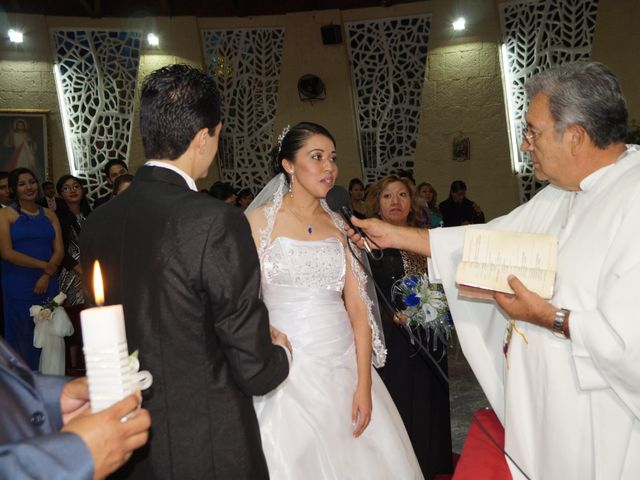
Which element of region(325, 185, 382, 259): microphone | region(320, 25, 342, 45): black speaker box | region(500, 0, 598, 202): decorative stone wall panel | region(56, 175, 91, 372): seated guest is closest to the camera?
region(325, 185, 382, 259): microphone

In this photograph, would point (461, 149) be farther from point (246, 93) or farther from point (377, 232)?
point (377, 232)

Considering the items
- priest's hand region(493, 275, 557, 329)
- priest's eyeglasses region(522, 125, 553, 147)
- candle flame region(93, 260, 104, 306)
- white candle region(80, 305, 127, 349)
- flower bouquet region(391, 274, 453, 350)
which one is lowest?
flower bouquet region(391, 274, 453, 350)

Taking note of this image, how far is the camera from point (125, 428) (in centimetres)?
100

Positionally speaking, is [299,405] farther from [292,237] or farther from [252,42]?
[252,42]

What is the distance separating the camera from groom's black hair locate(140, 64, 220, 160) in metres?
1.71

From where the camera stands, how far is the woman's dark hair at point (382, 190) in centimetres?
420

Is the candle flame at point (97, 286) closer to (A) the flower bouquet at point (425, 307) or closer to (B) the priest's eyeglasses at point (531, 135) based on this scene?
(B) the priest's eyeglasses at point (531, 135)

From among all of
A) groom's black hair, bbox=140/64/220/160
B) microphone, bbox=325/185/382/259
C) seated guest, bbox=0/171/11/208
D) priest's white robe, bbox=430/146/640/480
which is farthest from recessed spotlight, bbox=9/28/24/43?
priest's white robe, bbox=430/146/640/480

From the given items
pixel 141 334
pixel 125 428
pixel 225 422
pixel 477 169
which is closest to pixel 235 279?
pixel 141 334

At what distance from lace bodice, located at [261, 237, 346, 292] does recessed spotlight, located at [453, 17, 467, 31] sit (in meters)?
8.54

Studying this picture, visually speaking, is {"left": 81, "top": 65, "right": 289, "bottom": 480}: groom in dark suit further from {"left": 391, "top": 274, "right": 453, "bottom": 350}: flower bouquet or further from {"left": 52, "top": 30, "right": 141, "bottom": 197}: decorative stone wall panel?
{"left": 52, "top": 30, "right": 141, "bottom": 197}: decorative stone wall panel

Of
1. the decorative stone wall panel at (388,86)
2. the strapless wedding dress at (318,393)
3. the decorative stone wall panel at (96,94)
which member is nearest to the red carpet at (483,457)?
the strapless wedding dress at (318,393)

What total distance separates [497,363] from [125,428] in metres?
1.63

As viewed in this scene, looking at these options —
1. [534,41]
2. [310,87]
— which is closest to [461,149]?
[534,41]
